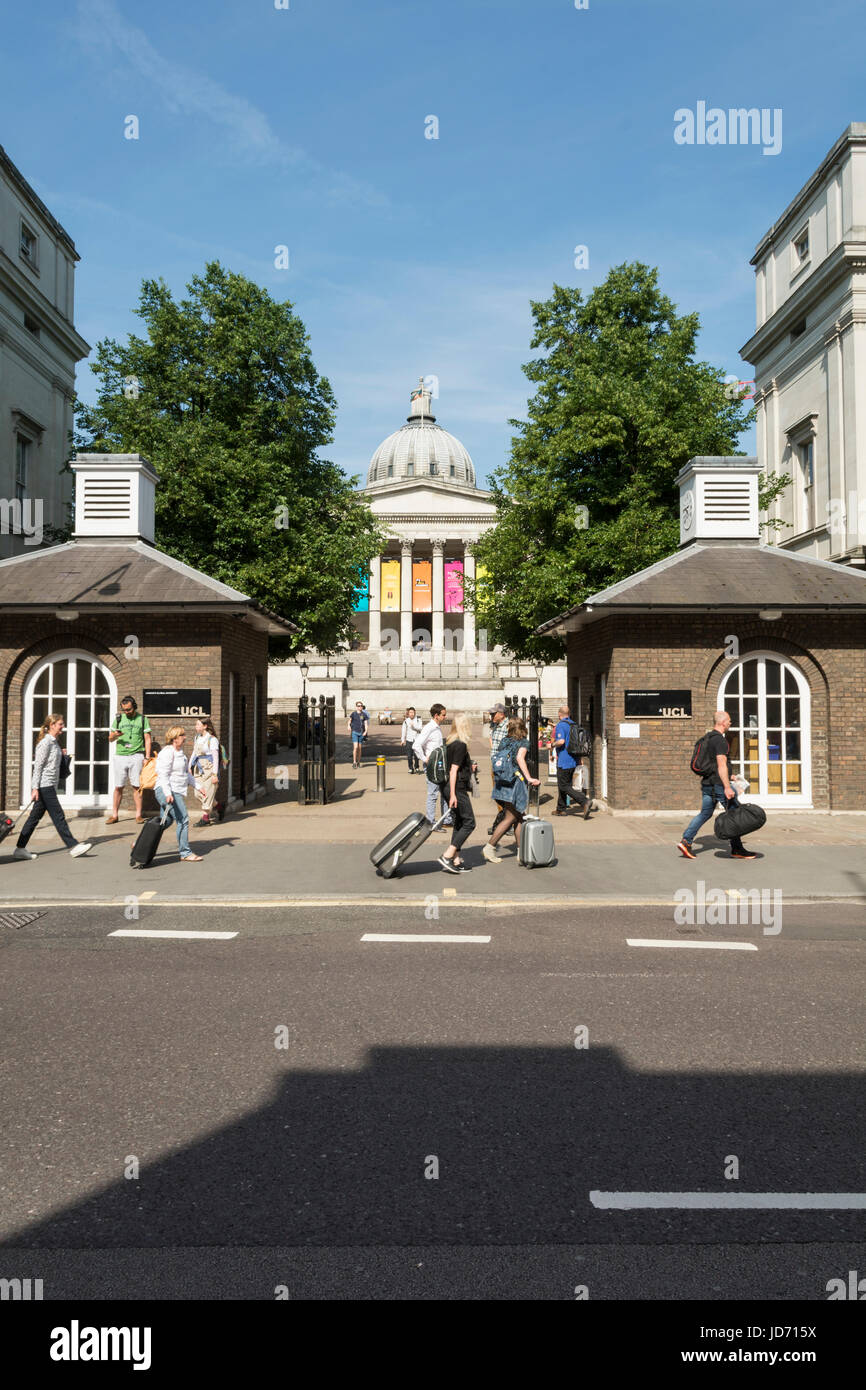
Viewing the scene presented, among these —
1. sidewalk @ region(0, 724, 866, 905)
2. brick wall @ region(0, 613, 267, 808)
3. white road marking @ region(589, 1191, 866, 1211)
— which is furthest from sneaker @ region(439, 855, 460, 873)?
white road marking @ region(589, 1191, 866, 1211)

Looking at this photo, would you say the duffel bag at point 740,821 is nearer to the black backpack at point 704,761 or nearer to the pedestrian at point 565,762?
the black backpack at point 704,761

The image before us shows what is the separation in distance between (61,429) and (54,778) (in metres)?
29.9

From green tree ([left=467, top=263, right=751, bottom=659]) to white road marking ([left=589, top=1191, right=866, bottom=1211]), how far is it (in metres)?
22.0

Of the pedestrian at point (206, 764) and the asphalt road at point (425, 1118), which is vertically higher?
the pedestrian at point (206, 764)

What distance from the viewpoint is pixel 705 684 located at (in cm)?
1639

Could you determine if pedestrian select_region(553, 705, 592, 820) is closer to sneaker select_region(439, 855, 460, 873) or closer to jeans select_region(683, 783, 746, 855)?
jeans select_region(683, 783, 746, 855)

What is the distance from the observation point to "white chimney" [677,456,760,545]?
18.7 m

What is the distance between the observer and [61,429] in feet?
124

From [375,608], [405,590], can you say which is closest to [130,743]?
[375,608]

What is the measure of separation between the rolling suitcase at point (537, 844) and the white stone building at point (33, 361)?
84.9 ft

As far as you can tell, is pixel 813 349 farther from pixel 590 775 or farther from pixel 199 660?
pixel 199 660

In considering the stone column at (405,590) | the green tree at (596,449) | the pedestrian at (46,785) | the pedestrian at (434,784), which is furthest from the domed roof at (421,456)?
the pedestrian at (46,785)

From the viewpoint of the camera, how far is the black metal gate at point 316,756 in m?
18.4

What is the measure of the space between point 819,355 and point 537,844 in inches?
1188
